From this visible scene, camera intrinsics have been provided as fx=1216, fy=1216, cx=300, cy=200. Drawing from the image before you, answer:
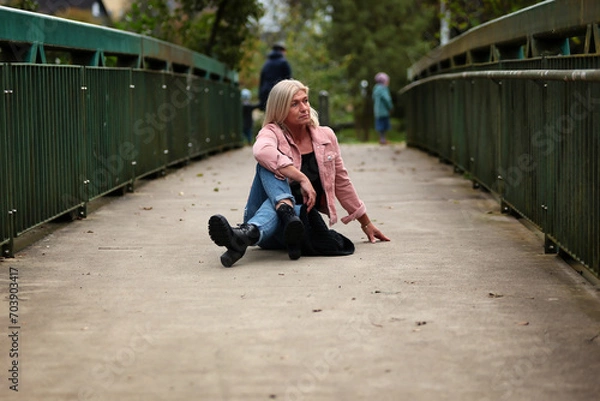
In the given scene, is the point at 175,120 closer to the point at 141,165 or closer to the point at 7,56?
the point at 141,165

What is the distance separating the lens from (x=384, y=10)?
57.2 metres

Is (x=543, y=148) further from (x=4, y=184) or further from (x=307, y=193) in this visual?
(x=4, y=184)

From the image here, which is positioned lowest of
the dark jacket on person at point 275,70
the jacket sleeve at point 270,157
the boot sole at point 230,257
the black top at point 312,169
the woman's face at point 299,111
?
the boot sole at point 230,257

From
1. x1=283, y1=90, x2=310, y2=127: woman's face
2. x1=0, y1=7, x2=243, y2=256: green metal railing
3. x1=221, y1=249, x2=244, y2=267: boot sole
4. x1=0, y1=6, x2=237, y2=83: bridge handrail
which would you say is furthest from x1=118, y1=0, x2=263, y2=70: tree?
x1=221, y1=249, x2=244, y2=267: boot sole

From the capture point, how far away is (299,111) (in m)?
8.19

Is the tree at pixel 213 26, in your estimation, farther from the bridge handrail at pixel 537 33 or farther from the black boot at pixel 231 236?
the black boot at pixel 231 236

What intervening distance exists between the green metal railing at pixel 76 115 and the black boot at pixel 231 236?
1.51 m

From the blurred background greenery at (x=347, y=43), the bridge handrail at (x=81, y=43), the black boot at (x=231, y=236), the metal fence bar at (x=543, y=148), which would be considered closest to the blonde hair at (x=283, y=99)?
the black boot at (x=231, y=236)

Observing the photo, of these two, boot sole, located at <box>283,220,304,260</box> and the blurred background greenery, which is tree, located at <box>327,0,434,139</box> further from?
boot sole, located at <box>283,220,304,260</box>

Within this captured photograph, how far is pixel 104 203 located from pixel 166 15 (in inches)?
505

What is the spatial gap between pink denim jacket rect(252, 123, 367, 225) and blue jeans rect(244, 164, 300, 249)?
6 cm

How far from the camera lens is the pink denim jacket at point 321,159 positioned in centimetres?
803

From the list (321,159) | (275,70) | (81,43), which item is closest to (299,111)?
(321,159)

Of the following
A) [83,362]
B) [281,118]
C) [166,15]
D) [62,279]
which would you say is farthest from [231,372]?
[166,15]
